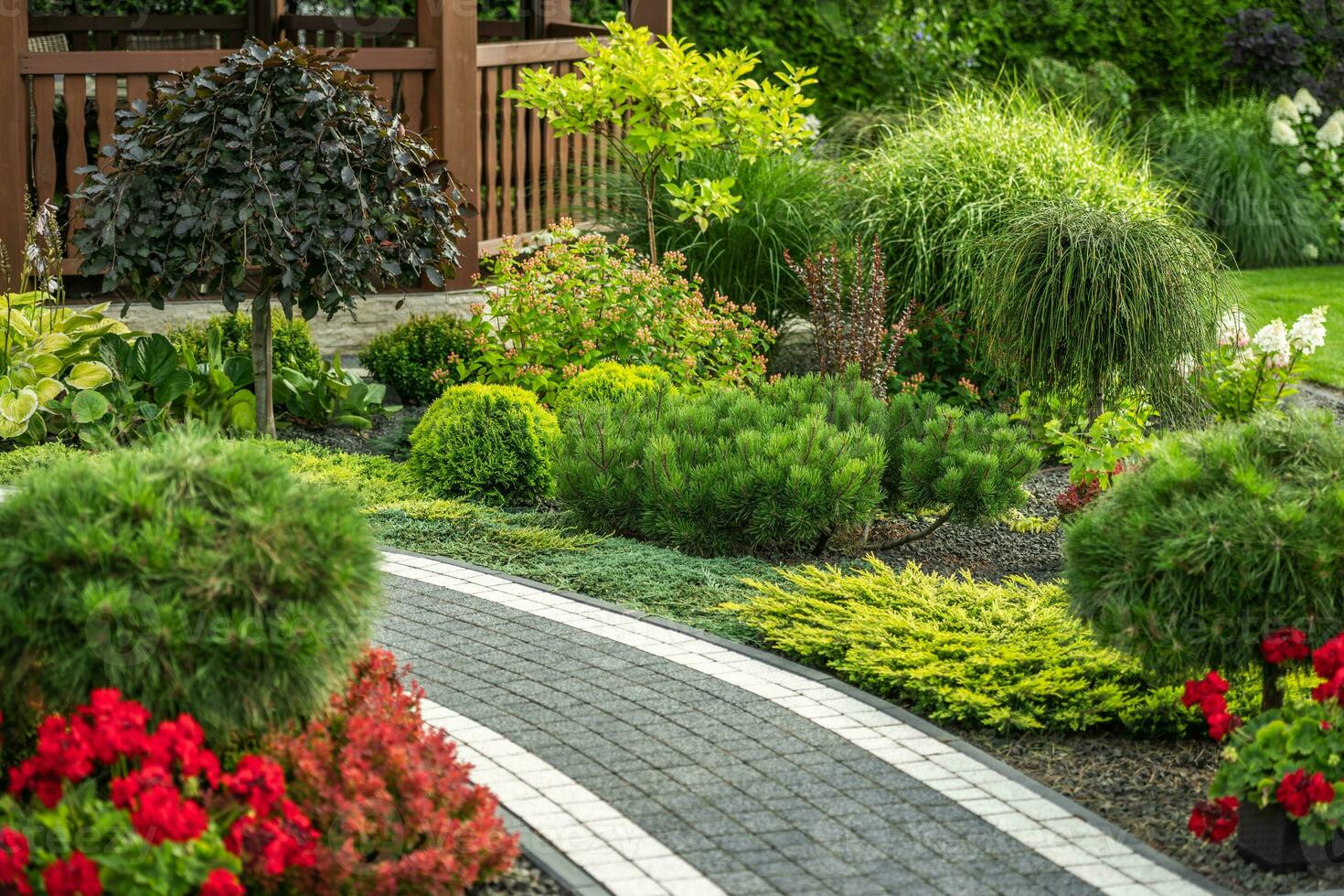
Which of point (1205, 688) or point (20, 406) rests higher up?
point (20, 406)

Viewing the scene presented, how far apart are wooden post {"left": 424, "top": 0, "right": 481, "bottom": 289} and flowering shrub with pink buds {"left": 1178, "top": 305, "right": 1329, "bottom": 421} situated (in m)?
4.36

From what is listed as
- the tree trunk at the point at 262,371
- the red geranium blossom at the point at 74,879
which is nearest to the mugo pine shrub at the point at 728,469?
the tree trunk at the point at 262,371

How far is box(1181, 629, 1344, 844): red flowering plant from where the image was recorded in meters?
3.68

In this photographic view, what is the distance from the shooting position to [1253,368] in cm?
827

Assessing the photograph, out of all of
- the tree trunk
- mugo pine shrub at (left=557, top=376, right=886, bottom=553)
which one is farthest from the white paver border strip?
the tree trunk

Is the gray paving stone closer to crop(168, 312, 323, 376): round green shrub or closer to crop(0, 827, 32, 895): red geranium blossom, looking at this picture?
crop(0, 827, 32, 895): red geranium blossom

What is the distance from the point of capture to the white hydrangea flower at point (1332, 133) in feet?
45.1

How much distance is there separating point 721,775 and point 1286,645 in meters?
1.50

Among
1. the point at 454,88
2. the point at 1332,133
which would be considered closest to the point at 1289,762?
the point at 454,88

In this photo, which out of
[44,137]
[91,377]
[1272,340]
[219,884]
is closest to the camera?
[219,884]

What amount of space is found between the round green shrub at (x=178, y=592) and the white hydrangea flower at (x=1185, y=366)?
17.8 feet

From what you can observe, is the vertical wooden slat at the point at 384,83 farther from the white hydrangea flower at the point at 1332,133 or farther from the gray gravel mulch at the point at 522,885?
the white hydrangea flower at the point at 1332,133

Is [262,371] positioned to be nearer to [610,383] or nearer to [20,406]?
[20,406]

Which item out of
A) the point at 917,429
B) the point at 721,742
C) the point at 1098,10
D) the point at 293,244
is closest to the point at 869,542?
the point at 917,429
